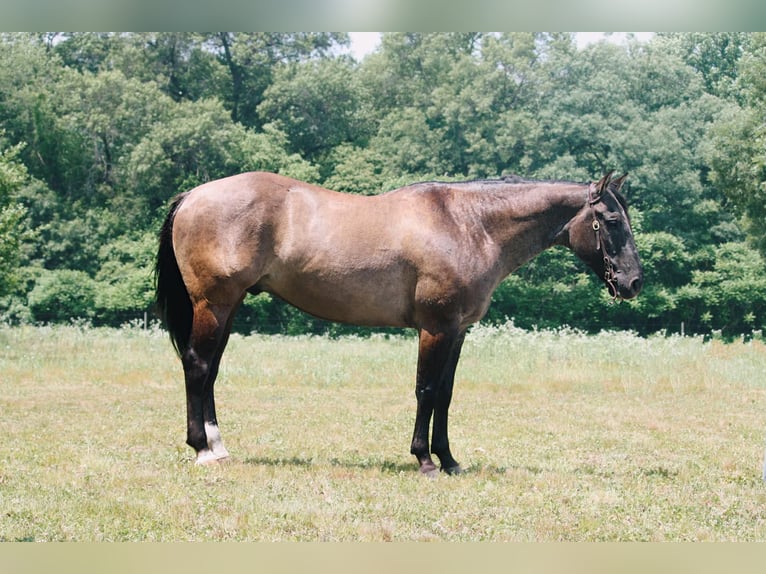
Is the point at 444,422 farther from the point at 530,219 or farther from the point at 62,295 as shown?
the point at 62,295

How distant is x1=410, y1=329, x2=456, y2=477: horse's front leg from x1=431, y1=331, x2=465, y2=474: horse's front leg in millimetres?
135

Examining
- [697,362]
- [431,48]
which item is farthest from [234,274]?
[431,48]

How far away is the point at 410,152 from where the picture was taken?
36.2 meters

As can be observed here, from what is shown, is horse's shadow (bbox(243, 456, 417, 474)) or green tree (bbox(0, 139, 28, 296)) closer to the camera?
horse's shadow (bbox(243, 456, 417, 474))

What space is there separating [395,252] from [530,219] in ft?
3.91

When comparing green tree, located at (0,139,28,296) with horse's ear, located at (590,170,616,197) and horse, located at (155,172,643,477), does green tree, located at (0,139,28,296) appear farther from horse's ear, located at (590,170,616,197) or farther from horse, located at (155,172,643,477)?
horse's ear, located at (590,170,616,197)

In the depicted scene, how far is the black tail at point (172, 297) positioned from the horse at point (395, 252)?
1.08 ft

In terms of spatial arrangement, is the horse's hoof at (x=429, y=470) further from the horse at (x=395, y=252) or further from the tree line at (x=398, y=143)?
the tree line at (x=398, y=143)

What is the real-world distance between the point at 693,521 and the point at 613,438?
3608 millimetres

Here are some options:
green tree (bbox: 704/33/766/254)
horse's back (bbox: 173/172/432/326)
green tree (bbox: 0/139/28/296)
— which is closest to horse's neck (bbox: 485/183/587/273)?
horse's back (bbox: 173/172/432/326)

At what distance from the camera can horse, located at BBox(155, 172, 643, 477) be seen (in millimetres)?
7055

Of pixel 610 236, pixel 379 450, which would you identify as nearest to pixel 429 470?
pixel 379 450

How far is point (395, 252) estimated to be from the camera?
23.2ft

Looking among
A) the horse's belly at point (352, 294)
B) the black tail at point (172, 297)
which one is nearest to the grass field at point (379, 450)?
the black tail at point (172, 297)
